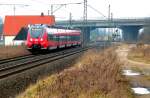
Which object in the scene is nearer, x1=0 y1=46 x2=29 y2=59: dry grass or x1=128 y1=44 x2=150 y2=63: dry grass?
x1=0 y1=46 x2=29 y2=59: dry grass

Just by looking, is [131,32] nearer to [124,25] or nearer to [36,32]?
[124,25]

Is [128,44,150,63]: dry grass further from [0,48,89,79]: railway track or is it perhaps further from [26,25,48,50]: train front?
[0,48,89,79]: railway track

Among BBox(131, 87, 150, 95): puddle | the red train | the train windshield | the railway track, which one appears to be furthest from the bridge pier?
BBox(131, 87, 150, 95): puddle

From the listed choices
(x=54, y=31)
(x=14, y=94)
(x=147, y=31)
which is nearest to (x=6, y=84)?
(x=14, y=94)

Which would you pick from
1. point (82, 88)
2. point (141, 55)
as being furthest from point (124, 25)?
point (82, 88)

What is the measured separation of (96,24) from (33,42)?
101634 mm

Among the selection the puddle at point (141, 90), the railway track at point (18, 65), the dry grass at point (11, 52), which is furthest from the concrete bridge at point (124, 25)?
the puddle at point (141, 90)

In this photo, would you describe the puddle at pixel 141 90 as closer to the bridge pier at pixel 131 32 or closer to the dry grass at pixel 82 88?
the dry grass at pixel 82 88

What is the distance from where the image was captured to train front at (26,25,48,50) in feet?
159

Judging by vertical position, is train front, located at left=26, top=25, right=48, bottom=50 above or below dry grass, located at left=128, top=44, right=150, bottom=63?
above

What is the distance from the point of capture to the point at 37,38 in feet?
160

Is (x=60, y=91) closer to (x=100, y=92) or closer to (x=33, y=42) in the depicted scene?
(x=100, y=92)

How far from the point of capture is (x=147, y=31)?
10788 centimetres

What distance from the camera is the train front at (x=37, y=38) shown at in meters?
48.4
